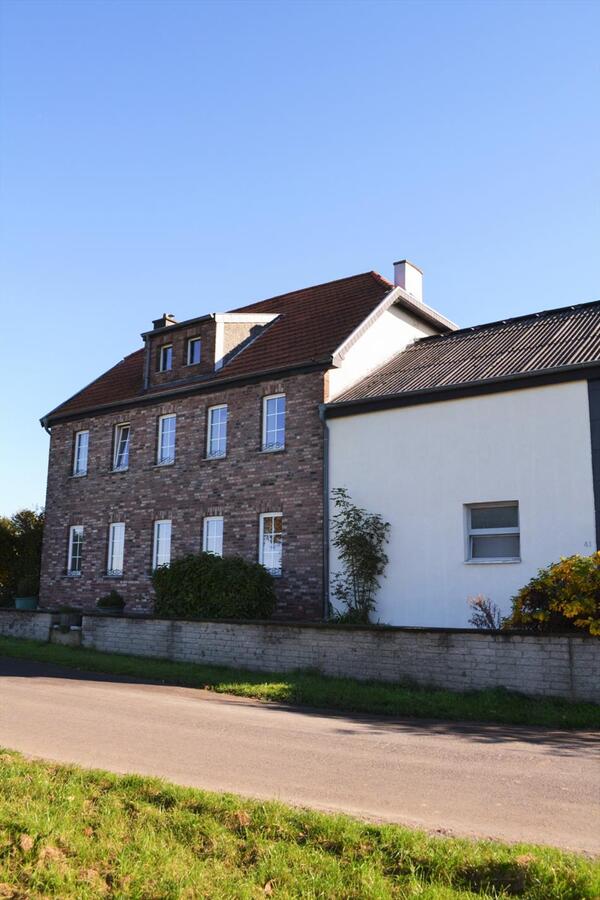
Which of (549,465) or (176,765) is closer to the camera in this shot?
(176,765)

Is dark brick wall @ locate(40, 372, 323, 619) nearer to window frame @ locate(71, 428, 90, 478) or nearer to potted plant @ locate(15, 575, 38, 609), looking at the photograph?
window frame @ locate(71, 428, 90, 478)

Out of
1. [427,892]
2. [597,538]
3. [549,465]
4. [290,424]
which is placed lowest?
[427,892]

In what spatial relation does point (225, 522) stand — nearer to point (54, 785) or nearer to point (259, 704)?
point (259, 704)

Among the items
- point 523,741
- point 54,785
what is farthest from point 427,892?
point 523,741

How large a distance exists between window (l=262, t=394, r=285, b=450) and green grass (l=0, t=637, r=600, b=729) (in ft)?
20.2

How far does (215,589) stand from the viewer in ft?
59.3

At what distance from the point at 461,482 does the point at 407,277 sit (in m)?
9.23

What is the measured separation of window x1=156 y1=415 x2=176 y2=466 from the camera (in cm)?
2309

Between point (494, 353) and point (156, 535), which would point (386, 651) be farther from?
point (156, 535)

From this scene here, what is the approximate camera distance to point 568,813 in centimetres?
629

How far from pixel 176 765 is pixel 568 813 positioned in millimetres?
3656

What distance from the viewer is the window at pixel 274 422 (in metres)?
20.3

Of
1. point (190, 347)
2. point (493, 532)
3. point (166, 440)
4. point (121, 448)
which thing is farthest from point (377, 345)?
point (121, 448)

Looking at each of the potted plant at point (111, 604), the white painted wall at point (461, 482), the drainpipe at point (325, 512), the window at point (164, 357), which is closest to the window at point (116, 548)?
the potted plant at point (111, 604)
